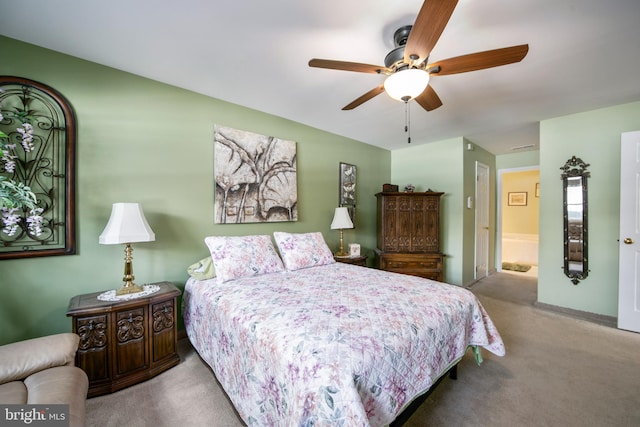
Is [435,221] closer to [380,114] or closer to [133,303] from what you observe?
[380,114]

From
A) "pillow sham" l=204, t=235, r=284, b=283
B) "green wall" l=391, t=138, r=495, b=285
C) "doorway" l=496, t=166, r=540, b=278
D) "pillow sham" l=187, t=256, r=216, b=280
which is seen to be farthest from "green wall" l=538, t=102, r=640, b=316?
"pillow sham" l=187, t=256, r=216, b=280

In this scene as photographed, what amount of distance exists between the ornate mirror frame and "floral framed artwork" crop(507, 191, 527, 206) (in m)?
9.06

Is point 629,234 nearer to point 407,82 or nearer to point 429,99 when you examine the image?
point 429,99

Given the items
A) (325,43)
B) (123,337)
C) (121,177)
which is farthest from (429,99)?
(123,337)

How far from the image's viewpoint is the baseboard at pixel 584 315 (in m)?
2.77

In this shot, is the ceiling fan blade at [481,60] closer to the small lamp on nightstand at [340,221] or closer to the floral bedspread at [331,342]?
the floral bedspread at [331,342]

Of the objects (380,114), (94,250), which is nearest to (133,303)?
(94,250)

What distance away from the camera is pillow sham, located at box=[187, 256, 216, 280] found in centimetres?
221

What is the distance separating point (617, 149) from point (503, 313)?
2.24 metres

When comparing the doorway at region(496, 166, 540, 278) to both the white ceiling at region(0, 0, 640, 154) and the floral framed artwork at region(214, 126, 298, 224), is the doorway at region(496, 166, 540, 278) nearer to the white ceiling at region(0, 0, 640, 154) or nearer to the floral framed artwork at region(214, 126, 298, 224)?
the white ceiling at region(0, 0, 640, 154)

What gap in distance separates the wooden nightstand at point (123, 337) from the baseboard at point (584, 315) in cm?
426

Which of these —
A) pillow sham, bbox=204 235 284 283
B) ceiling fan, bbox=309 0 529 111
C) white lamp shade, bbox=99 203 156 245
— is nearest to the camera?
ceiling fan, bbox=309 0 529 111

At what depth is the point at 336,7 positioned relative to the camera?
1447 millimetres

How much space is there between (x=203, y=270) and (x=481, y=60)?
256 cm
